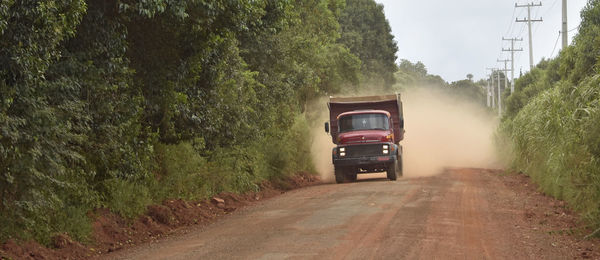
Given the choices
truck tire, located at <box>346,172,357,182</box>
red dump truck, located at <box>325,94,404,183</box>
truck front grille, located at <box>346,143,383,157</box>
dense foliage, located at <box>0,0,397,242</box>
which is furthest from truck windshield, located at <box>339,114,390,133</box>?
dense foliage, located at <box>0,0,397,242</box>

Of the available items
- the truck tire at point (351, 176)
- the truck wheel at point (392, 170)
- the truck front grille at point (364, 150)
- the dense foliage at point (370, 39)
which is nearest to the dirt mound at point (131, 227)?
the truck front grille at point (364, 150)

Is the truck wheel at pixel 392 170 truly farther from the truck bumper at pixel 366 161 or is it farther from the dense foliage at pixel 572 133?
the dense foliage at pixel 572 133

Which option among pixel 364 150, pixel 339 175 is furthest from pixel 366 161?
pixel 339 175

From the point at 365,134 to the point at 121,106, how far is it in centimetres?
1238

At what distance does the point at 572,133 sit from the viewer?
551 inches

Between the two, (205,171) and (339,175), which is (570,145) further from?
(339,175)

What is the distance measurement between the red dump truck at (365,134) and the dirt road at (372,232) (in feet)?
20.0

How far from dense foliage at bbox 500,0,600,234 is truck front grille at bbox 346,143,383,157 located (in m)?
4.78

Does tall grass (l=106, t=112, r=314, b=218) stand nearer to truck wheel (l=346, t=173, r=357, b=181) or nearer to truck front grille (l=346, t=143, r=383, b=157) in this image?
truck wheel (l=346, t=173, r=357, b=181)

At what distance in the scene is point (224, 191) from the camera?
1920cm

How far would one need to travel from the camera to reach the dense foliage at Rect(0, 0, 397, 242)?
962 centimetres

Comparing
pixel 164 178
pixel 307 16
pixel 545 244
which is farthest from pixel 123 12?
pixel 307 16

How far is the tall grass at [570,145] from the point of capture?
12.0m

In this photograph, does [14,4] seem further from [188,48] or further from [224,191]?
[224,191]
